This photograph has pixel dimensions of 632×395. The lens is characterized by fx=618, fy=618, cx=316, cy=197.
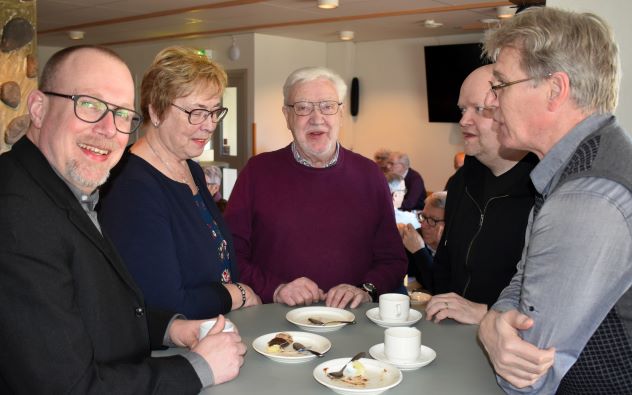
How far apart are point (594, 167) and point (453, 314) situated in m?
0.78

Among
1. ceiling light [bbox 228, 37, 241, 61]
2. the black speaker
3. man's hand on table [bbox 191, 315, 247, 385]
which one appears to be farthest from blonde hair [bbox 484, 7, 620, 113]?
the black speaker

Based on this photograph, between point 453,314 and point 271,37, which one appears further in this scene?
point 271,37

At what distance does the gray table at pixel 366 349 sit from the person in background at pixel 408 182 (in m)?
4.84

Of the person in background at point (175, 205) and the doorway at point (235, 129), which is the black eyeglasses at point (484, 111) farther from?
the doorway at point (235, 129)

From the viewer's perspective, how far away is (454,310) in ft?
5.94

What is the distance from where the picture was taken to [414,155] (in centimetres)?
893

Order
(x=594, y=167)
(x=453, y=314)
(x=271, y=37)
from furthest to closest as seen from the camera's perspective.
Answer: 1. (x=271, y=37)
2. (x=453, y=314)
3. (x=594, y=167)

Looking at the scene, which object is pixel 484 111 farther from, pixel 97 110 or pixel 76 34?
pixel 76 34

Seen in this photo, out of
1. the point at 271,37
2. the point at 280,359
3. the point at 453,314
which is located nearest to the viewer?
the point at 280,359

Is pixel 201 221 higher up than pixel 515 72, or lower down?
lower down

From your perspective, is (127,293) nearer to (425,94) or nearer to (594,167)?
(594,167)

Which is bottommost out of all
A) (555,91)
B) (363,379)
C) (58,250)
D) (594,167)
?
(363,379)

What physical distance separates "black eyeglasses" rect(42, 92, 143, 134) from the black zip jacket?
1191 mm

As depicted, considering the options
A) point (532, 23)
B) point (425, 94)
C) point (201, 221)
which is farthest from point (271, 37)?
point (532, 23)
